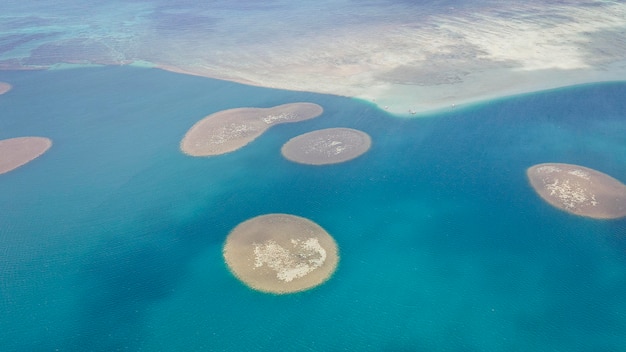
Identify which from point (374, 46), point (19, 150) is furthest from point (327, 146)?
point (374, 46)

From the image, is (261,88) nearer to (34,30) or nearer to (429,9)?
(429,9)

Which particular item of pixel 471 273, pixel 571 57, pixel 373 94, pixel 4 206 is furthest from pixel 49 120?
pixel 571 57

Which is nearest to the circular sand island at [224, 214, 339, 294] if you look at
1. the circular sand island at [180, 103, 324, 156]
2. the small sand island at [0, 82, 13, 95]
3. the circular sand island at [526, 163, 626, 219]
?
the circular sand island at [180, 103, 324, 156]

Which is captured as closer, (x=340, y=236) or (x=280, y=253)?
(x=280, y=253)

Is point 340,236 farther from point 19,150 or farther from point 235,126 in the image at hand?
point 19,150

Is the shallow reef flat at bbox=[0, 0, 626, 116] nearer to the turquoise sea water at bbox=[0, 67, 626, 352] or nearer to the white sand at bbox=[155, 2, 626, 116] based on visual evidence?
the white sand at bbox=[155, 2, 626, 116]

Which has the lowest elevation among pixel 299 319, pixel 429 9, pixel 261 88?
pixel 299 319
